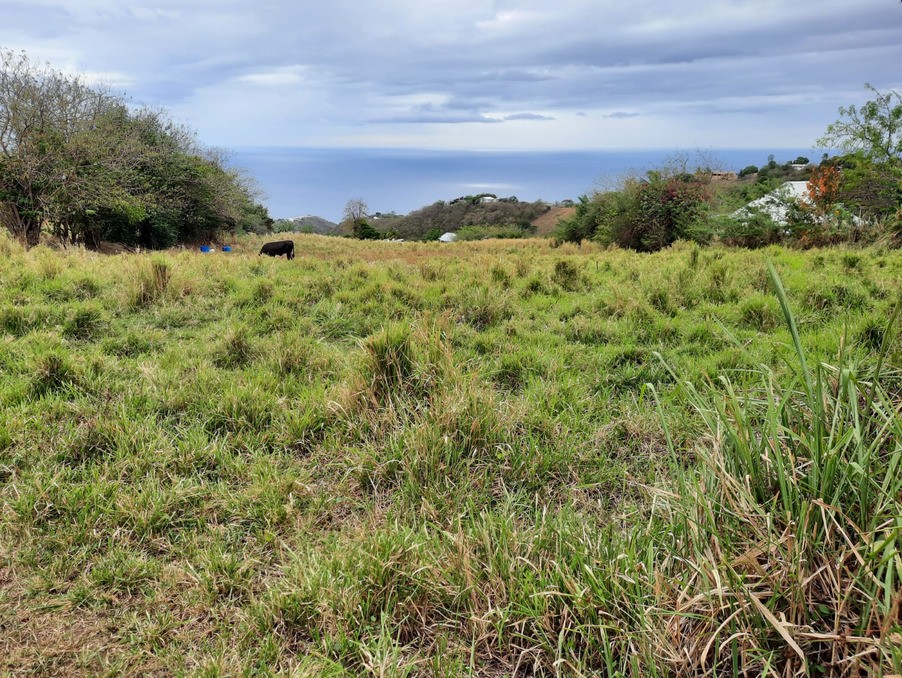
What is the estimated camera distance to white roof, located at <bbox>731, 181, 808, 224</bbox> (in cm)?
1563

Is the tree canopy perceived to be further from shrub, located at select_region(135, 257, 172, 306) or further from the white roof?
the white roof

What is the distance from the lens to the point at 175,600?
2047 mm

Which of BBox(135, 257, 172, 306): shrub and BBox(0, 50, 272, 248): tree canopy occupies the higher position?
BBox(0, 50, 272, 248): tree canopy

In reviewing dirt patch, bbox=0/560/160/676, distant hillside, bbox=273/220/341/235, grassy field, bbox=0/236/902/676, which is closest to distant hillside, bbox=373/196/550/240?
distant hillside, bbox=273/220/341/235

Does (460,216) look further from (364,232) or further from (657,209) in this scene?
(657,209)

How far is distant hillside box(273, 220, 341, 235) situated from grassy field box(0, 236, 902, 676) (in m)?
57.2

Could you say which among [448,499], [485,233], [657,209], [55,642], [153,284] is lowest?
[55,642]

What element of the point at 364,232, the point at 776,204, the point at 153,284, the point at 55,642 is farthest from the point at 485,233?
the point at 55,642

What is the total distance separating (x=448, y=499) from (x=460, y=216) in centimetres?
8374

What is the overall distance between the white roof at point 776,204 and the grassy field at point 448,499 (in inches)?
504

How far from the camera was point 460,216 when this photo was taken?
83.7m

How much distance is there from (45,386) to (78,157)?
60.8ft

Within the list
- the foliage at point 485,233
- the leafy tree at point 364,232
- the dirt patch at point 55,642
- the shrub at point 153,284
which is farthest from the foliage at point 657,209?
the leafy tree at point 364,232

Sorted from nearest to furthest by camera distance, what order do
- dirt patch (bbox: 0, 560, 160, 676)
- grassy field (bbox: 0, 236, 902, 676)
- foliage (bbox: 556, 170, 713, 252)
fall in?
1. grassy field (bbox: 0, 236, 902, 676)
2. dirt patch (bbox: 0, 560, 160, 676)
3. foliage (bbox: 556, 170, 713, 252)
